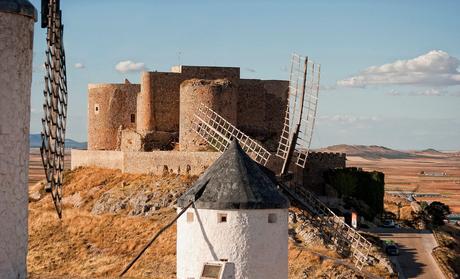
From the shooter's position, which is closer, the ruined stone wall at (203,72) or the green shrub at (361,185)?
the ruined stone wall at (203,72)

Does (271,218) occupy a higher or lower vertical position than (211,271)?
higher

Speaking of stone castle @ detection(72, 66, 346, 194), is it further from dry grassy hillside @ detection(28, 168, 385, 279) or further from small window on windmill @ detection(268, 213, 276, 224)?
small window on windmill @ detection(268, 213, 276, 224)

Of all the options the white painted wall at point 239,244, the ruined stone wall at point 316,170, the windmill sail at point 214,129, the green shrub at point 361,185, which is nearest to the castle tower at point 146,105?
the windmill sail at point 214,129

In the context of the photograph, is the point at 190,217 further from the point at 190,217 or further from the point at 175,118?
the point at 175,118

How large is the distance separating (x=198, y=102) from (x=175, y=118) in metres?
3.29

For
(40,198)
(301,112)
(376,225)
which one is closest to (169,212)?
(301,112)

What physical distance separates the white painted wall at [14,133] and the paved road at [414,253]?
22005 mm

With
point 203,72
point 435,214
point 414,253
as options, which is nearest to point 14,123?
point 414,253

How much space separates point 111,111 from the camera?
1567 inches

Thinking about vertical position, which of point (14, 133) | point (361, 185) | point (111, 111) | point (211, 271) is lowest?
point (361, 185)

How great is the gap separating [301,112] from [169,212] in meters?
6.20

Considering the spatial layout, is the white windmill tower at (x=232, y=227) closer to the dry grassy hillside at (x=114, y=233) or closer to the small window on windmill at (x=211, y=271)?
the small window on windmill at (x=211, y=271)

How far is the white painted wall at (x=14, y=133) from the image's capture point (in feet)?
22.3

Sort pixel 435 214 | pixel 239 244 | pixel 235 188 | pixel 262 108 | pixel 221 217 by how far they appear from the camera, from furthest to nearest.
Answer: pixel 435 214 < pixel 262 108 < pixel 235 188 < pixel 221 217 < pixel 239 244
